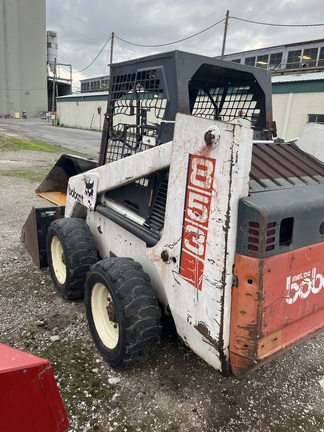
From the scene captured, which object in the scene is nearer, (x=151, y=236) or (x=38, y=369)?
(x=38, y=369)

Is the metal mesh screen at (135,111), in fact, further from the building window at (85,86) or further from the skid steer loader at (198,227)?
the building window at (85,86)

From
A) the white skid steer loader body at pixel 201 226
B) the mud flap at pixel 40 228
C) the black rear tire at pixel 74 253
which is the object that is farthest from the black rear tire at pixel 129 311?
the mud flap at pixel 40 228

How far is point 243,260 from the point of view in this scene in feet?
5.76

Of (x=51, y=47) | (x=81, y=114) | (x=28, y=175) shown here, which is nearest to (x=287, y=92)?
(x=28, y=175)

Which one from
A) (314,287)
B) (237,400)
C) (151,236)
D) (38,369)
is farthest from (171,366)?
(38,369)

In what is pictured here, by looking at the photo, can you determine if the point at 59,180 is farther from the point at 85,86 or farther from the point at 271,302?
the point at 85,86

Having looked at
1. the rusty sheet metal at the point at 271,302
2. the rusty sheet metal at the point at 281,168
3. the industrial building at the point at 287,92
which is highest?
the industrial building at the point at 287,92

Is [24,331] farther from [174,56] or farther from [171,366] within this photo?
[174,56]

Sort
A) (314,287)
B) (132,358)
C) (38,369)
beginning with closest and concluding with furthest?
(38,369)
(314,287)
(132,358)

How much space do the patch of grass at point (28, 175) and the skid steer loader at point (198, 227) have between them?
245 inches

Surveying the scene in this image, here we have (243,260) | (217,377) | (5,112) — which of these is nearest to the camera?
(243,260)

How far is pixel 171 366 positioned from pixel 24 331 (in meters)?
1.28

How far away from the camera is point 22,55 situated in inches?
1859

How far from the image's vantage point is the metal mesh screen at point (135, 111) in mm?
2590
